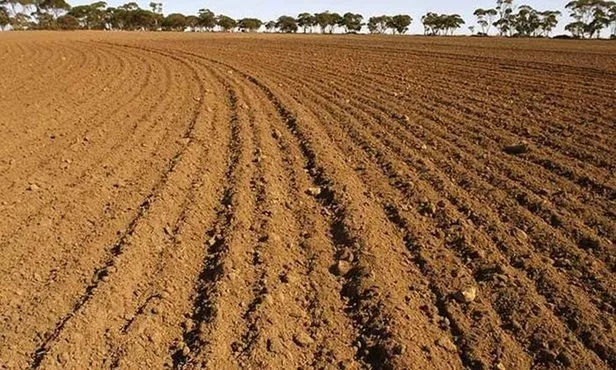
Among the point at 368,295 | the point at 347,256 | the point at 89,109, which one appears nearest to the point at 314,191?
the point at 347,256

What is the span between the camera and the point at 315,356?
3.45 metres

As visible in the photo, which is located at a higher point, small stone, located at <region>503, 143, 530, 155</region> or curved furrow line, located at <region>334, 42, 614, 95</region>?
small stone, located at <region>503, 143, 530, 155</region>

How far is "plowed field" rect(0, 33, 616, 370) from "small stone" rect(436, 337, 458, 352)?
0.05 feet

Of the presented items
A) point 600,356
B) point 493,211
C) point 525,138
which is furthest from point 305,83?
point 600,356

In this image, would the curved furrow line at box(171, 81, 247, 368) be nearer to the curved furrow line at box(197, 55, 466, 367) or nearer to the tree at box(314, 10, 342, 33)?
the curved furrow line at box(197, 55, 466, 367)

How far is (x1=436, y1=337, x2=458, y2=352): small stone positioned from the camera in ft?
11.5

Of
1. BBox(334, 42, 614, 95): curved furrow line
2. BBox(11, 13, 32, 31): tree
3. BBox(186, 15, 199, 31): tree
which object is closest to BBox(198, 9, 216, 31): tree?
BBox(186, 15, 199, 31): tree

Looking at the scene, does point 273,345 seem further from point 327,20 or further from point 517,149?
point 327,20

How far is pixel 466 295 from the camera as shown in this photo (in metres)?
3.99

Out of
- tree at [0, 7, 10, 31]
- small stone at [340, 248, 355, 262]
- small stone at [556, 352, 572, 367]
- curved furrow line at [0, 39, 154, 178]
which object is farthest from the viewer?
tree at [0, 7, 10, 31]

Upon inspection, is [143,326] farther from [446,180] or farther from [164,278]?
[446,180]

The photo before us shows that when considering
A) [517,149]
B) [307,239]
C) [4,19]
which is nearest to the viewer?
[307,239]

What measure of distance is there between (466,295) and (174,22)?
85.1 metres

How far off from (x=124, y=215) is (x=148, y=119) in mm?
4511
